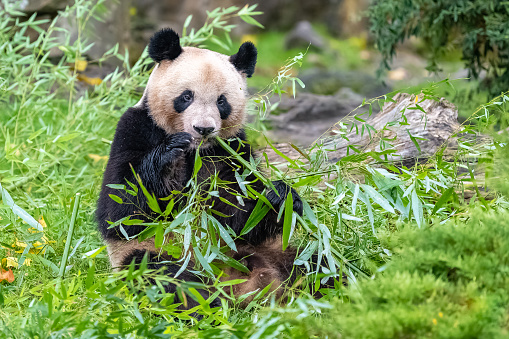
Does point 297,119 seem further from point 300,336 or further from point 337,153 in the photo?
point 300,336

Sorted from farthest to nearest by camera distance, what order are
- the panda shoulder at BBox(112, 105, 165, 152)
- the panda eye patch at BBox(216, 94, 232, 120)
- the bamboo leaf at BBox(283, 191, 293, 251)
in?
1. the panda eye patch at BBox(216, 94, 232, 120)
2. the panda shoulder at BBox(112, 105, 165, 152)
3. the bamboo leaf at BBox(283, 191, 293, 251)

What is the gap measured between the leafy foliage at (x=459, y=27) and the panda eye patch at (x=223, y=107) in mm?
3004

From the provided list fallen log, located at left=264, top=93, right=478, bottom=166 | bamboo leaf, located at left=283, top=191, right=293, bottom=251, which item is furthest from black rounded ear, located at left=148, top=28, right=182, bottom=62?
bamboo leaf, located at left=283, top=191, right=293, bottom=251

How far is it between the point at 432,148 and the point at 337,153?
2.31 feet

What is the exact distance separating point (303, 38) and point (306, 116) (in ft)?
20.9

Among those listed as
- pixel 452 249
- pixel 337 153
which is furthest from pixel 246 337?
pixel 337 153

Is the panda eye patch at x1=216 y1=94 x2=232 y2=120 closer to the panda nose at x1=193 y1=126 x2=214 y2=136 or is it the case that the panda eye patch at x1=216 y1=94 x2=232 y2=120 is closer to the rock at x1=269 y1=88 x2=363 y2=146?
the panda nose at x1=193 y1=126 x2=214 y2=136

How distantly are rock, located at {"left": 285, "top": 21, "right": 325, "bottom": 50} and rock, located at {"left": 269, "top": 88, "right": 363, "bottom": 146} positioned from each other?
5710mm

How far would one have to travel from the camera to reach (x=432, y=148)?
381 centimetres

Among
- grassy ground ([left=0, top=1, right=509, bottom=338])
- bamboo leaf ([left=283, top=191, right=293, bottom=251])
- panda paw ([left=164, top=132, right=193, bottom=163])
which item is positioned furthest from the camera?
panda paw ([left=164, top=132, right=193, bottom=163])

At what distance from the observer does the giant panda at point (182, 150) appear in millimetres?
2971

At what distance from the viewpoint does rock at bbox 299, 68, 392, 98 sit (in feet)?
26.5

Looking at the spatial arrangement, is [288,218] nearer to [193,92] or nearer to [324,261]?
[324,261]

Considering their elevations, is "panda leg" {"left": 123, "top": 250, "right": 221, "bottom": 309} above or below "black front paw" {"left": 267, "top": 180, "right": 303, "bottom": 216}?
below
